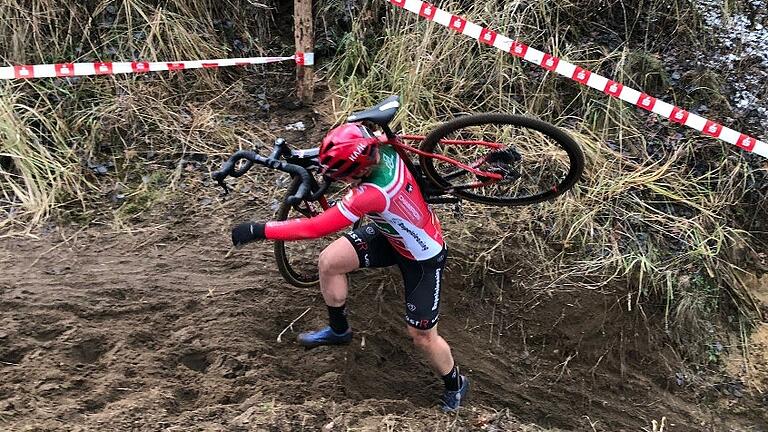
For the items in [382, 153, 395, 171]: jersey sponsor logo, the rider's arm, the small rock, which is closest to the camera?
the rider's arm

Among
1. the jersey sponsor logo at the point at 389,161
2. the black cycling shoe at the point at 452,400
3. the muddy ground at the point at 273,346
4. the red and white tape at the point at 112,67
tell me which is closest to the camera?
the jersey sponsor logo at the point at 389,161

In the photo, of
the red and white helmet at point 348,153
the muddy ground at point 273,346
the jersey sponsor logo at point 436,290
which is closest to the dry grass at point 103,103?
the muddy ground at point 273,346

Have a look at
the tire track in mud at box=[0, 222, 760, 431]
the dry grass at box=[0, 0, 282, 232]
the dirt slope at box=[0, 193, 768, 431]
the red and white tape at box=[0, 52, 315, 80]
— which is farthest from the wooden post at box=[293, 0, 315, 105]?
the tire track in mud at box=[0, 222, 760, 431]

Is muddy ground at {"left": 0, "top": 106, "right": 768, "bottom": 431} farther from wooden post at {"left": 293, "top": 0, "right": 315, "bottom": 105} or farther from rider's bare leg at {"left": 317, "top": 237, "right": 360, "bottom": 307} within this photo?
wooden post at {"left": 293, "top": 0, "right": 315, "bottom": 105}

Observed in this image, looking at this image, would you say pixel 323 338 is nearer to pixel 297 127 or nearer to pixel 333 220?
pixel 333 220

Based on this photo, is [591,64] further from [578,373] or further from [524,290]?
[578,373]

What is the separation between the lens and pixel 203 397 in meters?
3.69

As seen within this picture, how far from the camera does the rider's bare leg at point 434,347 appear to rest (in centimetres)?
371

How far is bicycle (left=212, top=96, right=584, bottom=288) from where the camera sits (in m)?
3.44

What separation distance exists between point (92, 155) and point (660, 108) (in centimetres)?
459

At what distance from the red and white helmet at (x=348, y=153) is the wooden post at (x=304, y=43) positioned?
235 cm

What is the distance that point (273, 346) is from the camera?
13.8 feet

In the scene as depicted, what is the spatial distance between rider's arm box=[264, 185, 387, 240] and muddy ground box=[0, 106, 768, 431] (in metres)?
0.93

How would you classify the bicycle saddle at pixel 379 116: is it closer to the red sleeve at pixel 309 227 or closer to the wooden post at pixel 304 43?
the red sleeve at pixel 309 227
